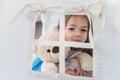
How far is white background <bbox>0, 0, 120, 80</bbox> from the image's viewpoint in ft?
1.69

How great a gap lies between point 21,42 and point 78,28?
0.18 metres

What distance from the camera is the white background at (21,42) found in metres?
0.51

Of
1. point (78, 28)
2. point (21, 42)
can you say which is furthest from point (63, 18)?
point (21, 42)

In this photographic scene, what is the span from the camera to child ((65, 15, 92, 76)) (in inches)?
20.4

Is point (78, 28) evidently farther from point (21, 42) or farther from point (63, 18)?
point (21, 42)

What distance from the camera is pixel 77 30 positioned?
0.52 metres

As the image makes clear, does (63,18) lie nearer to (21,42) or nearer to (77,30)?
(77,30)

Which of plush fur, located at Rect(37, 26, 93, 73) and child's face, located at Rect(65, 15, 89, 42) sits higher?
A: child's face, located at Rect(65, 15, 89, 42)

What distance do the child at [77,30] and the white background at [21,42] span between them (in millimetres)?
45

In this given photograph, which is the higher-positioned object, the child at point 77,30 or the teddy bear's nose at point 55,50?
the child at point 77,30

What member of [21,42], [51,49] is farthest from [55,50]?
[21,42]

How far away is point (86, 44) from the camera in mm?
515

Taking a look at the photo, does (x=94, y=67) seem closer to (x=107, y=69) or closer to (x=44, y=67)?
(x=107, y=69)

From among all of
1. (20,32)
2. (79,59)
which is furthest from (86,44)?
(20,32)
